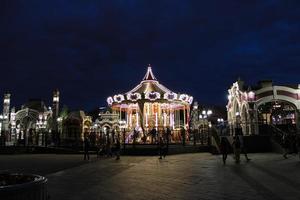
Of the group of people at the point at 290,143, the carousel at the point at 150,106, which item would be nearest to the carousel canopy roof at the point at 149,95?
the carousel at the point at 150,106

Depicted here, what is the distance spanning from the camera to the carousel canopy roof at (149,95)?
102ft

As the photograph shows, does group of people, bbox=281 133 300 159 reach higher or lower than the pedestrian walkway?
higher

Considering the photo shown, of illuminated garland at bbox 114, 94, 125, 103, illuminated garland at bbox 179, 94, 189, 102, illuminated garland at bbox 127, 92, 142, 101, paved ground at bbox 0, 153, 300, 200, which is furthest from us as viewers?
illuminated garland at bbox 179, 94, 189, 102

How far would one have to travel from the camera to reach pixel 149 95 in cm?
3111

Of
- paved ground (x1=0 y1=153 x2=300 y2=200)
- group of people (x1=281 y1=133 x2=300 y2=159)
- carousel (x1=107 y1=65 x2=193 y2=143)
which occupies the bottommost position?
paved ground (x1=0 y1=153 x2=300 y2=200)

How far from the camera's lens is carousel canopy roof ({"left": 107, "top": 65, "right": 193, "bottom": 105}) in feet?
102

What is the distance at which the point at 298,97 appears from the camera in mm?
29844

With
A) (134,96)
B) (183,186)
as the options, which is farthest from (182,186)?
(134,96)

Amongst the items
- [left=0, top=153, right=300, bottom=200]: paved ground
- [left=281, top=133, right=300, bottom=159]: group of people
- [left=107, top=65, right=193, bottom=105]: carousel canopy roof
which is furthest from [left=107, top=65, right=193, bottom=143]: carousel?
[left=0, top=153, right=300, bottom=200]: paved ground

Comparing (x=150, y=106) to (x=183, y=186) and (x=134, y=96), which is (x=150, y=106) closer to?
Answer: (x=134, y=96)

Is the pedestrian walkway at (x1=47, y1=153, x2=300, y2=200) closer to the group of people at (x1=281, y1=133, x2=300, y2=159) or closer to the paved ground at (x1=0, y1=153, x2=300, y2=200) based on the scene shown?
the paved ground at (x1=0, y1=153, x2=300, y2=200)

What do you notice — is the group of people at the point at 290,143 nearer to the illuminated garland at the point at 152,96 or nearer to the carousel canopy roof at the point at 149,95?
the carousel canopy roof at the point at 149,95

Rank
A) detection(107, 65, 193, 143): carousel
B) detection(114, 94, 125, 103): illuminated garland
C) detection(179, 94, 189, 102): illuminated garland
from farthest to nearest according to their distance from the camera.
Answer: detection(179, 94, 189, 102): illuminated garland < detection(114, 94, 125, 103): illuminated garland < detection(107, 65, 193, 143): carousel

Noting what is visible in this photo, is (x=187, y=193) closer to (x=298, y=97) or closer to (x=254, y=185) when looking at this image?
(x=254, y=185)
